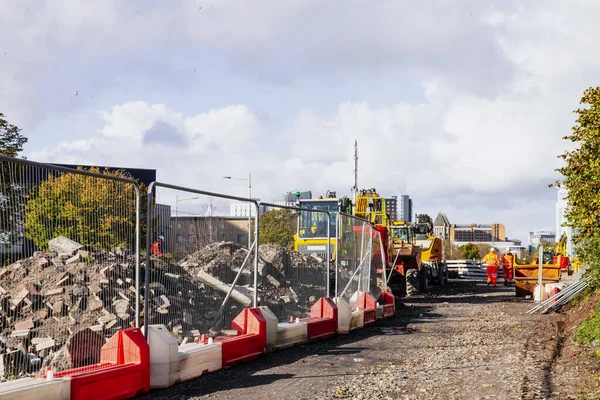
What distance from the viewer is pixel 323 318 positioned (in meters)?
12.6

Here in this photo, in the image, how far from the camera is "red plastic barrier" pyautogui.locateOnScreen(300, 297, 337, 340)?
480 inches

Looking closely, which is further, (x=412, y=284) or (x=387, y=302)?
(x=412, y=284)

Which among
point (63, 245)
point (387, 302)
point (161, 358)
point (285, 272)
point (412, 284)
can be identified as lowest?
point (412, 284)

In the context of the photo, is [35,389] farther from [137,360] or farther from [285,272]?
[285,272]

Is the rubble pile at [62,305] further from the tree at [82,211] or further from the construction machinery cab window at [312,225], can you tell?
the construction machinery cab window at [312,225]

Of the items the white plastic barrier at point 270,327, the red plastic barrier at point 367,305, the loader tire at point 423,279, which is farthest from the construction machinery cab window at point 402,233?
the white plastic barrier at point 270,327

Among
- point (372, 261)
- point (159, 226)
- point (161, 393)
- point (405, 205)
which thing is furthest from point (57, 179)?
point (405, 205)

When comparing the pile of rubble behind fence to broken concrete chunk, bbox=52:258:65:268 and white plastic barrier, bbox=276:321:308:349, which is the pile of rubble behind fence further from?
white plastic barrier, bbox=276:321:308:349

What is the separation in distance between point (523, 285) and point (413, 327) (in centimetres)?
1160

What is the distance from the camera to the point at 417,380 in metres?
8.43

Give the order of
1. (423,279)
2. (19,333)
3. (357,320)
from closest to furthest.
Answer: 1. (19,333)
2. (357,320)
3. (423,279)

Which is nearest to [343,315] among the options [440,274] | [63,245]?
[63,245]

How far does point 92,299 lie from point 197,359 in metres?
1.59

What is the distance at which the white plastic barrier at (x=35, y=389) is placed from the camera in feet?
20.0
